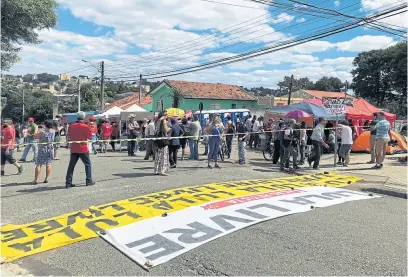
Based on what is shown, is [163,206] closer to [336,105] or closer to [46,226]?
[46,226]

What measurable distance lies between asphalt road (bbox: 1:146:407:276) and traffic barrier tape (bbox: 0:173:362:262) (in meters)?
0.28

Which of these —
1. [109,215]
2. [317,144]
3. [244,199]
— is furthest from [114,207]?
[317,144]

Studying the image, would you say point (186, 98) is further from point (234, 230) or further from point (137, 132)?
point (234, 230)

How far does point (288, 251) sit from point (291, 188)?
397 centimetres

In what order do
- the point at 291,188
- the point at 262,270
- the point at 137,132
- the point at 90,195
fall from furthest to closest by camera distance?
the point at 137,132, the point at 291,188, the point at 90,195, the point at 262,270

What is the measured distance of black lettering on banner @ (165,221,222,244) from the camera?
5.25 metres

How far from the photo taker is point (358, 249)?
16.5 ft

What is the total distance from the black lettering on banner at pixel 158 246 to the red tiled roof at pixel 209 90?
132 feet

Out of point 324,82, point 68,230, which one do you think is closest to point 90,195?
point 68,230

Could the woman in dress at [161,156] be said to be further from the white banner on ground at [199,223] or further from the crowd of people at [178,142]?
the white banner on ground at [199,223]

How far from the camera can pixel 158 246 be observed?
4988 mm

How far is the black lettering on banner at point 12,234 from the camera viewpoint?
213 inches

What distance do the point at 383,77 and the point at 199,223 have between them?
72.6m

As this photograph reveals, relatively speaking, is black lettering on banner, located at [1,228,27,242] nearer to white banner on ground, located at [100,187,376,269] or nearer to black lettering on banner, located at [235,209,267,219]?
white banner on ground, located at [100,187,376,269]
